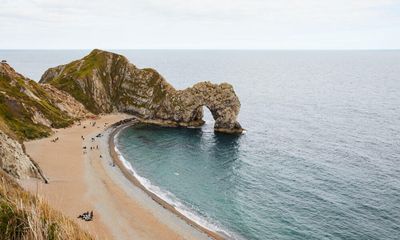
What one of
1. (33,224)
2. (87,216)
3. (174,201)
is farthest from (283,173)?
(33,224)

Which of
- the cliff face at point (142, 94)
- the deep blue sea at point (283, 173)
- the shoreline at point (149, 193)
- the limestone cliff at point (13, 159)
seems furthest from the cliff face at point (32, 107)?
the deep blue sea at point (283, 173)

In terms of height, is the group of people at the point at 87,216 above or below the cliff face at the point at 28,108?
below

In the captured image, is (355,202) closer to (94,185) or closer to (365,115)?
(94,185)

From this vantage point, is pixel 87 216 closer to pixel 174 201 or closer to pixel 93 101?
pixel 174 201

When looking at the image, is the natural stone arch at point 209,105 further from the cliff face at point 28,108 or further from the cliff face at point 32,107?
the cliff face at point 28,108

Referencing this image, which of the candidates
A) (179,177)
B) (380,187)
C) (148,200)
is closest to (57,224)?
(148,200)

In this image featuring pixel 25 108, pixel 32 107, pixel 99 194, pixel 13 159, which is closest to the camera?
pixel 13 159
